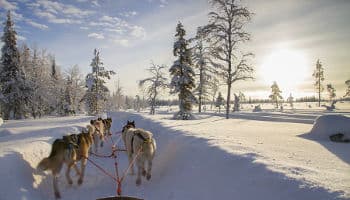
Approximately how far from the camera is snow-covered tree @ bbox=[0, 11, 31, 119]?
134 feet

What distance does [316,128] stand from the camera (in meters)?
14.3

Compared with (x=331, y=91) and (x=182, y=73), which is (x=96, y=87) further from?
(x=331, y=91)

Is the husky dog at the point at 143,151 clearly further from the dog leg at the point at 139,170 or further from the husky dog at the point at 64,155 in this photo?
the husky dog at the point at 64,155

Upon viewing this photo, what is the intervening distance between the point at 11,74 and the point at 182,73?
85.0 feet

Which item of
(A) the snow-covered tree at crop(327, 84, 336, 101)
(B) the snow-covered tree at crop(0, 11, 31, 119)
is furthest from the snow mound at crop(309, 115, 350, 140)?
(A) the snow-covered tree at crop(327, 84, 336, 101)

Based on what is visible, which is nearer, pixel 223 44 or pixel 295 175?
pixel 295 175

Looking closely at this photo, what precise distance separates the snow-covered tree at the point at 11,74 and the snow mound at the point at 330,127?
40101 millimetres

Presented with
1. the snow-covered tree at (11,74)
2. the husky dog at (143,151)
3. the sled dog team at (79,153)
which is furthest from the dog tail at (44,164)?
the snow-covered tree at (11,74)

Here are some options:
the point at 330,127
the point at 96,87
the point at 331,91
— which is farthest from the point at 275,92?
the point at 330,127

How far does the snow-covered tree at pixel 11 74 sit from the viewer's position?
134ft

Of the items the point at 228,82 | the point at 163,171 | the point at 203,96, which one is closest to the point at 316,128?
the point at 163,171

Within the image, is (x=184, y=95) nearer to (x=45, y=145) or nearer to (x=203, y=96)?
(x=203, y=96)

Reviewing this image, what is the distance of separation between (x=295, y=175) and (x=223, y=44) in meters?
21.0

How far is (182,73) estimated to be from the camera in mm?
33469
